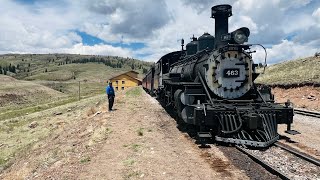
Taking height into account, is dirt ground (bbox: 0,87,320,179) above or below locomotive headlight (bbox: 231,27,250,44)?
below

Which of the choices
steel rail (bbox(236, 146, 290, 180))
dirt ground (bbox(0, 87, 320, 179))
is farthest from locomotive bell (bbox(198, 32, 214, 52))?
steel rail (bbox(236, 146, 290, 180))

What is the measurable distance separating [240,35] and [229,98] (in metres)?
2.34

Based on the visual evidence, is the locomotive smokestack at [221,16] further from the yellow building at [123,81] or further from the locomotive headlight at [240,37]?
the yellow building at [123,81]

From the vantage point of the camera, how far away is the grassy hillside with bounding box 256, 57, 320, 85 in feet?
99.3

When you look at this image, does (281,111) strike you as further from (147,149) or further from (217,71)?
(147,149)

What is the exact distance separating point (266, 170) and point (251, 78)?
5.25 meters

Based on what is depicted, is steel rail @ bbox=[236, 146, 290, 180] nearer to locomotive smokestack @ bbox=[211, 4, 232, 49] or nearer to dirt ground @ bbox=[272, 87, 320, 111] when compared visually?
locomotive smokestack @ bbox=[211, 4, 232, 49]

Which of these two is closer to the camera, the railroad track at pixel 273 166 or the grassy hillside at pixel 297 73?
the railroad track at pixel 273 166

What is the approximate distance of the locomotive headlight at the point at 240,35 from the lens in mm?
12047

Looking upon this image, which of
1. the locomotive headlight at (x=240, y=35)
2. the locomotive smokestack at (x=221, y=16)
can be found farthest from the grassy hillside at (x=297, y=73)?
the locomotive headlight at (x=240, y=35)

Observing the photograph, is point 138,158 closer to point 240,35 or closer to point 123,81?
point 240,35

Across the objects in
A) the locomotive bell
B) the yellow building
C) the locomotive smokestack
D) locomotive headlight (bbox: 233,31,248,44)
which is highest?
the locomotive smokestack

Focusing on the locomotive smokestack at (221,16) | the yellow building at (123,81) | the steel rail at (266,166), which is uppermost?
the locomotive smokestack at (221,16)

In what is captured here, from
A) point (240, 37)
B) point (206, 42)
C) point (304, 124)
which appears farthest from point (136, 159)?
point (304, 124)
